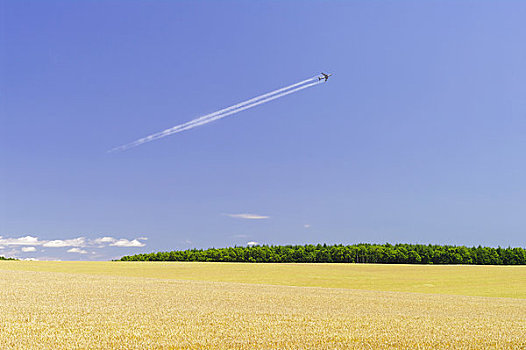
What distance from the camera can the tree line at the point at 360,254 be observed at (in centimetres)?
9119

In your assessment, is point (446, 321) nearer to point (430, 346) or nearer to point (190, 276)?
point (430, 346)

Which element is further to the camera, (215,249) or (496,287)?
(215,249)

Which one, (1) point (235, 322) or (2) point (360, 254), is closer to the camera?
(1) point (235, 322)

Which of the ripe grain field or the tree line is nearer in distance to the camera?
the ripe grain field

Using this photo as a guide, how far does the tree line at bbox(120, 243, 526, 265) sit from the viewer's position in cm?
9119

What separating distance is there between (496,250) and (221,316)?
91352mm

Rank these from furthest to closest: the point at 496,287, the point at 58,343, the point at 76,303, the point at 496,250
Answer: the point at 496,250
the point at 496,287
the point at 76,303
the point at 58,343

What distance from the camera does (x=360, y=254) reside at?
97.4 m

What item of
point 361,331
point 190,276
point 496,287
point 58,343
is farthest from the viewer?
point 190,276

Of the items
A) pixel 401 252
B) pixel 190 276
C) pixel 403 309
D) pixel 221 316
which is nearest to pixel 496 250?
pixel 401 252

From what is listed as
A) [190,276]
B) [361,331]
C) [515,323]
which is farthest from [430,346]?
[190,276]

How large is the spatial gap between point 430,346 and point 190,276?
36.2m

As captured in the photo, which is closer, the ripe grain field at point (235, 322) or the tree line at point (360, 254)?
the ripe grain field at point (235, 322)

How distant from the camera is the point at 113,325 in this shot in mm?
12922
